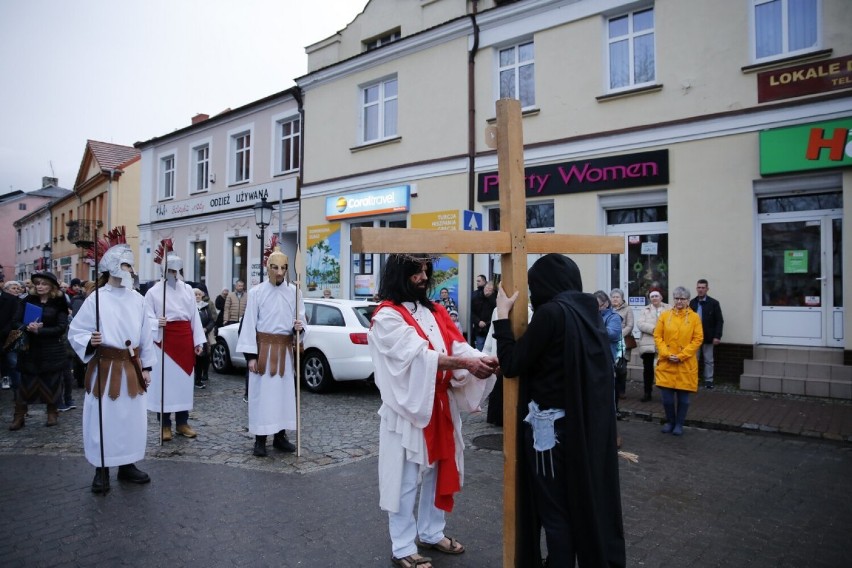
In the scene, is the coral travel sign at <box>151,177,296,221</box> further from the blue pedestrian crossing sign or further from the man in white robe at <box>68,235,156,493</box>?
the man in white robe at <box>68,235,156,493</box>

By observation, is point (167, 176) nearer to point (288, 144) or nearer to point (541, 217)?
point (288, 144)

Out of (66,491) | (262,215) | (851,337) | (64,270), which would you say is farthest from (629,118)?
(64,270)

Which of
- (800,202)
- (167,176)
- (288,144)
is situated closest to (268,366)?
(800,202)

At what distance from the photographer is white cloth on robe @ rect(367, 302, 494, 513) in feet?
11.1

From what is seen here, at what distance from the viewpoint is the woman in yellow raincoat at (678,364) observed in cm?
720

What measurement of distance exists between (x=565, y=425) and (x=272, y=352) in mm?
4182

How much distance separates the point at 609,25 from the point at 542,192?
11.8 feet

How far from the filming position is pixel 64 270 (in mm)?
38094

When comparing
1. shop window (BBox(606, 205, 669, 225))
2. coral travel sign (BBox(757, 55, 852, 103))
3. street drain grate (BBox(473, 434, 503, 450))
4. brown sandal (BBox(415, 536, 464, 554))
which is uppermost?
coral travel sign (BBox(757, 55, 852, 103))

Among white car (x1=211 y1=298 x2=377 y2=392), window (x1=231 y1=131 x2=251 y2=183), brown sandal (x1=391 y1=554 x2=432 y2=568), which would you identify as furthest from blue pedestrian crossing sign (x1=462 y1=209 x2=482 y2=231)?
window (x1=231 y1=131 x2=251 y2=183)

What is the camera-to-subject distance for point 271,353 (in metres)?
6.32

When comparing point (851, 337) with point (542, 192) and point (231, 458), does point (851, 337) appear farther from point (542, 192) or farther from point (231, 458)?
point (231, 458)

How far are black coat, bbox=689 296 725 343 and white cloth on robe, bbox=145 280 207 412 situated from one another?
800 cm

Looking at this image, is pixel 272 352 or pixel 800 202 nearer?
pixel 272 352
